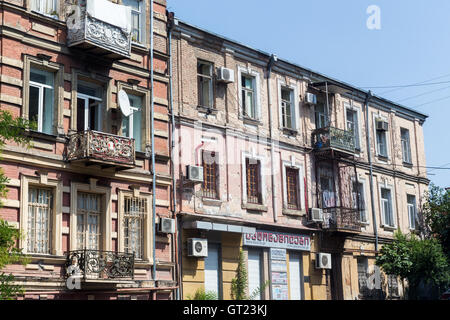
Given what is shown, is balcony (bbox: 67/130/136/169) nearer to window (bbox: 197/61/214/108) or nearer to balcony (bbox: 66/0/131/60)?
balcony (bbox: 66/0/131/60)

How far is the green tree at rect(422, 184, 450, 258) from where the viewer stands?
33.2m

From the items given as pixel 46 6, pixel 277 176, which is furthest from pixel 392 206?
pixel 46 6

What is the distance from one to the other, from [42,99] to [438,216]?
73.7ft

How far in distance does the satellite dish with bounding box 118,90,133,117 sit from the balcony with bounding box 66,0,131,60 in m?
1.16

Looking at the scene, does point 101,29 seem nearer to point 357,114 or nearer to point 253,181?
point 253,181

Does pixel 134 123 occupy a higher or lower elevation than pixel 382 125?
lower

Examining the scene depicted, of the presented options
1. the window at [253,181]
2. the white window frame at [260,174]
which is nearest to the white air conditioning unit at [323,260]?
the white window frame at [260,174]

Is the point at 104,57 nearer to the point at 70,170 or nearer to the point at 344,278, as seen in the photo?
the point at 70,170

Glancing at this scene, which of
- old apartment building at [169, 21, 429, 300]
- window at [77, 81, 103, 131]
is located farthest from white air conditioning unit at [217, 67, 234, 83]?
window at [77, 81, 103, 131]

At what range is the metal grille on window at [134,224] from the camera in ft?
67.8

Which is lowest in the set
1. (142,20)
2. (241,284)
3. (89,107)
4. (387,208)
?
(241,284)

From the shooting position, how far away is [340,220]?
28.4m

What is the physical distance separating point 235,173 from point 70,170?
751 cm
